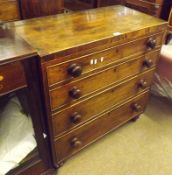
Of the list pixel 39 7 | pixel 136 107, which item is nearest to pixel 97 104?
pixel 136 107

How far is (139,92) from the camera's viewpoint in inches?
56.3

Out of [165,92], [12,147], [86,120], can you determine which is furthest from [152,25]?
[12,147]

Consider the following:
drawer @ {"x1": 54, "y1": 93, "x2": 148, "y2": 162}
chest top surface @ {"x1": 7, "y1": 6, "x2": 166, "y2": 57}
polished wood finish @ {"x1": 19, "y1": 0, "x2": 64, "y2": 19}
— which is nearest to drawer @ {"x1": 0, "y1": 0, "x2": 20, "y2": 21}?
polished wood finish @ {"x1": 19, "y1": 0, "x2": 64, "y2": 19}

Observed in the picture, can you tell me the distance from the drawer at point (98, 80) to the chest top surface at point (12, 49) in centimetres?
23

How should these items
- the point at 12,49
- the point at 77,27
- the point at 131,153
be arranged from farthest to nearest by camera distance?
the point at 131,153 < the point at 77,27 < the point at 12,49

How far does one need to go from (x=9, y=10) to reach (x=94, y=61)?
30.3 inches

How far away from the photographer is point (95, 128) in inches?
51.6

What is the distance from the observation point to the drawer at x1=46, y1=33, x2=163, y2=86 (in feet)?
2.93

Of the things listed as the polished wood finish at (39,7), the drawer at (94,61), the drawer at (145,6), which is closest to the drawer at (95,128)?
the drawer at (94,61)

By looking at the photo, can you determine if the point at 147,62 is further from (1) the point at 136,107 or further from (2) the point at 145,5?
(2) the point at 145,5

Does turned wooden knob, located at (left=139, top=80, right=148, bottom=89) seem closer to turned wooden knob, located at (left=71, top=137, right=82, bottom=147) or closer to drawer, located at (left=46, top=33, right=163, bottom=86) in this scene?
drawer, located at (left=46, top=33, right=163, bottom=86)

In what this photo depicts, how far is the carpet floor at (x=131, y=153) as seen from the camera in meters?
1.36

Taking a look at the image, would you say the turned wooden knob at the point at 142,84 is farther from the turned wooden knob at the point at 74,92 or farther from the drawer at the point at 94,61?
the turned wooden knob at the point at 74,92

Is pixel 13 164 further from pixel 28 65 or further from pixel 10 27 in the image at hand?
pixel 10 27
